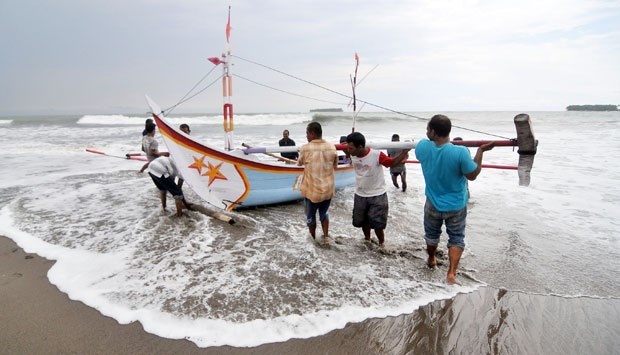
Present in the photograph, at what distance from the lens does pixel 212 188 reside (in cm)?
570

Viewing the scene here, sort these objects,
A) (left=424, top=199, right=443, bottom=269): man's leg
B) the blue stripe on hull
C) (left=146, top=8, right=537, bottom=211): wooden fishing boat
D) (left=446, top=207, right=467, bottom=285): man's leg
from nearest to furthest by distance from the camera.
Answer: (left=446, top=207, right=467, bottom=285): man's leg, (left=424, top=199, right=443, bottom=269): man's leg, (left=146, top=8, right=537, bottom=211): wooden fishing boat, the blue stripe on hull

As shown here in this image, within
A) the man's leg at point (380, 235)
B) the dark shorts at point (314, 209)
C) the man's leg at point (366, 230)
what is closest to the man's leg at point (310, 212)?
the dark shorts at point (314, 209)

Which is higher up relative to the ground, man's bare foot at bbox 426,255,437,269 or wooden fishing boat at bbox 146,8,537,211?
wooden fishing boat at bbox 146,8,537,211

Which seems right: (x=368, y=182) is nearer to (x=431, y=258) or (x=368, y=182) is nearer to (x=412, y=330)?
(x=431, y=258)

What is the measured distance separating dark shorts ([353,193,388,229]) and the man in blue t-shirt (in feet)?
2.26

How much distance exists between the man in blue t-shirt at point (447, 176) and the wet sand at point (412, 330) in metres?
0.64

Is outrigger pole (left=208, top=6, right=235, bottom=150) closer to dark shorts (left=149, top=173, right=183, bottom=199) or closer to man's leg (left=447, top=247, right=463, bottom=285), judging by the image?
dark shorts (left=149, top=173, right=183, bottom=199)

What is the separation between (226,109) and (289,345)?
4174 millimetres

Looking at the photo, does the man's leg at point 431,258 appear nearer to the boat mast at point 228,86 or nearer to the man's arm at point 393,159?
the man's arm at point 393,159

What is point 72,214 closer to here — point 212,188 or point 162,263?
point 212,188

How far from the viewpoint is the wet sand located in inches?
106

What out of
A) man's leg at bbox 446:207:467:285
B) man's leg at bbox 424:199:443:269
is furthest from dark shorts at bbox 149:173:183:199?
man's leg at bbox 446:207:467:285

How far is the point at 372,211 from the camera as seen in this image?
4.34m

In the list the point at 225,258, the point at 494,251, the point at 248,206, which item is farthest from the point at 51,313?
the point at 494,251
